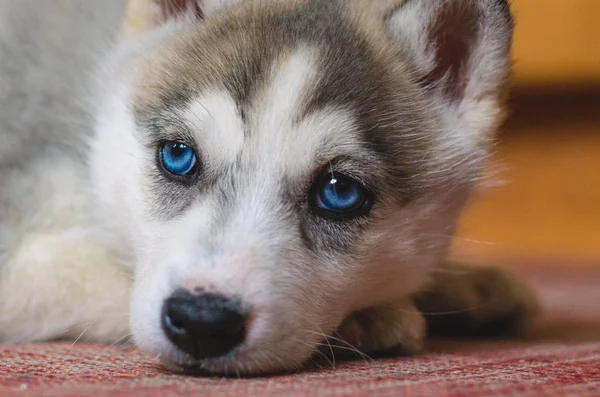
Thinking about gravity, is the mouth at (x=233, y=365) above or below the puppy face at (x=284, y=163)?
below

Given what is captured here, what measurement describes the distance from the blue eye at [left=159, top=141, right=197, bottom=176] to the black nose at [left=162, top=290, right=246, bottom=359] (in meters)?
0.36

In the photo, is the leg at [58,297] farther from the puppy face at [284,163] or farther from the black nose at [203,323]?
the black nose at [203,323]

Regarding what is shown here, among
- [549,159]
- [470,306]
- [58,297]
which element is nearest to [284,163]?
[58,297]

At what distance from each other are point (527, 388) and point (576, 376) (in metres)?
0.18

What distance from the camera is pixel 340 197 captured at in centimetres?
173

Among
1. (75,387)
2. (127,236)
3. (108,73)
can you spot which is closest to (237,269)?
(75,387)

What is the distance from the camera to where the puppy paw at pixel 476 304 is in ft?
7.16

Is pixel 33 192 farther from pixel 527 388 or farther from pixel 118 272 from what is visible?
pixel 527 388

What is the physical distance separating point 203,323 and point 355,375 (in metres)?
0.31

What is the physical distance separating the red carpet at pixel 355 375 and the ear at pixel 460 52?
1.92ft

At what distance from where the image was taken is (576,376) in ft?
4.92

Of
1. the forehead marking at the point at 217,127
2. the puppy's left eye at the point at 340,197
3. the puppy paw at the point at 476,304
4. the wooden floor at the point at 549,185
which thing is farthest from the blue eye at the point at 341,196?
the wooden floor at the point at 549,185

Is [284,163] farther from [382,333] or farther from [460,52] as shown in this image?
[460,52]

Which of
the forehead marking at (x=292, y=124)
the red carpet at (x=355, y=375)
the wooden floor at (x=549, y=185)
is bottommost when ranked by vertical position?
the red carpet at (x=355, y=375)
